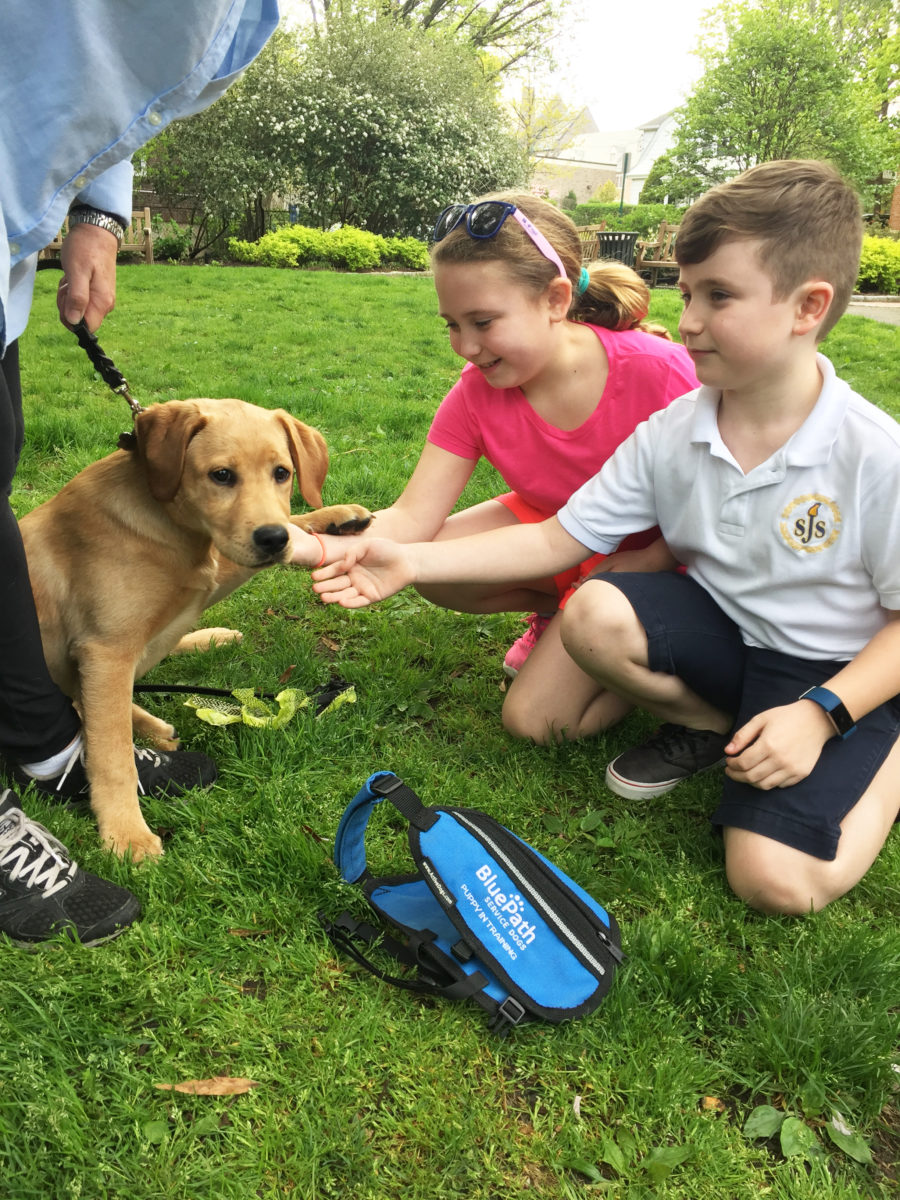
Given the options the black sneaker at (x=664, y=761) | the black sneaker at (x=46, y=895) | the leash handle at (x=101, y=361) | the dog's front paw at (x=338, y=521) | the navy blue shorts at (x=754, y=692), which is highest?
the leash handle at (x=101, y=361)

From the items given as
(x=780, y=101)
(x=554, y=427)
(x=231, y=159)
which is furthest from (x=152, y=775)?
(x=780, y=101)

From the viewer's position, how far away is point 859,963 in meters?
2.08

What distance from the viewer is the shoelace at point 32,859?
2.14 m

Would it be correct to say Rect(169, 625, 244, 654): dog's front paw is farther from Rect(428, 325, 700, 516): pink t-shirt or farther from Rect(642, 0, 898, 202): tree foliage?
Rect(642, 0, 898, 202): tree foliage

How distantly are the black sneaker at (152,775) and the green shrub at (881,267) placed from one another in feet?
80.9

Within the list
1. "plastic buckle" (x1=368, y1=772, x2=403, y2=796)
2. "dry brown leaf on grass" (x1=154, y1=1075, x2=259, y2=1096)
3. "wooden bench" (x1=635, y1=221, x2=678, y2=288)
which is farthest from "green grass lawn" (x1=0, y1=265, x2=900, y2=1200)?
"wooden bench" (x1=635, y1=221, x2=678, y2=288)

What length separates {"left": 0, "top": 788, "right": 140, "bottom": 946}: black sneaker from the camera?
2070 mm

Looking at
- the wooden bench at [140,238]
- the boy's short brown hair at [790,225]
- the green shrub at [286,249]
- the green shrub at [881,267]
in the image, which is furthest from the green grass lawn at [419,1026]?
the green shrub at [881,267]

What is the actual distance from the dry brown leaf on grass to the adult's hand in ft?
6.56

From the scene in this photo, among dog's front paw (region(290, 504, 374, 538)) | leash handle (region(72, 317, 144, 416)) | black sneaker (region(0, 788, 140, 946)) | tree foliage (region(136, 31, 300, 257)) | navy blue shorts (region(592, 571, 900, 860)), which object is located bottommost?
black sneaker (region(0, 788, 140, 946))

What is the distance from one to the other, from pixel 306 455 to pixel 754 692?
1711 mm

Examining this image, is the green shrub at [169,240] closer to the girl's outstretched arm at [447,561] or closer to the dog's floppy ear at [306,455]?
the dog's floppy ear at [306,455]

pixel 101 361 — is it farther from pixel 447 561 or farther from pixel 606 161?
pixel 606 161

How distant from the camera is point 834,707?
2277 millimetres
